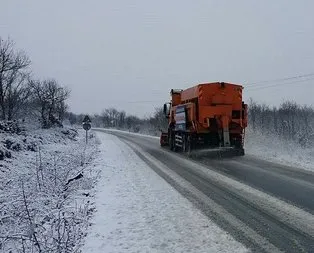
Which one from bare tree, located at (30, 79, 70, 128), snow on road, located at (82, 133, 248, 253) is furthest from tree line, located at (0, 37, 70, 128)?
snow on road, located at (82, 133, 248, 253)

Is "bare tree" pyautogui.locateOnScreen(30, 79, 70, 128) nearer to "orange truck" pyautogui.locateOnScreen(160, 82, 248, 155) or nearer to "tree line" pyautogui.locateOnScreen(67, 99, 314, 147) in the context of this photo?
"tree line" pyautogui.locateOnScreen(67, 99, 314, 147)

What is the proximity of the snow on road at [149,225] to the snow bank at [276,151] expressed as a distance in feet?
24.4

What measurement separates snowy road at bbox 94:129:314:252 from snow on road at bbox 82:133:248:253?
0.31 m

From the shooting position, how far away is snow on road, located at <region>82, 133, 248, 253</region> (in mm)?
6238

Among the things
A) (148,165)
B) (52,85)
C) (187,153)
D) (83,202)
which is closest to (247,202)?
(83,202)

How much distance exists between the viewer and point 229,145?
21344 millimetres

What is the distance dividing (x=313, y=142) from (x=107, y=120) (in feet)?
350

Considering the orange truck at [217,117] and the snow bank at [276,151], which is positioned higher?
the orange truck at [217,117]

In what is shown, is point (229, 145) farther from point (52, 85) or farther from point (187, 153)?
point (52, 85)

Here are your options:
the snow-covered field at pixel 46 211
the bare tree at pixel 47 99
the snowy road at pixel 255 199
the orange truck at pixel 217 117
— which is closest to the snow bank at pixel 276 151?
the snowy road at pixel 255 199

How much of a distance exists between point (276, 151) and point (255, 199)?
43.8 feet

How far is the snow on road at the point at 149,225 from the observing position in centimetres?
624

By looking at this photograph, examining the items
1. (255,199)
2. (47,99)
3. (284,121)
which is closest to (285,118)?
(284,121)

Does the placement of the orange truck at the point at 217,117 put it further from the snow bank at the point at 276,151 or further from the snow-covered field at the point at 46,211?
the snow-covered field at the point at 46,211
